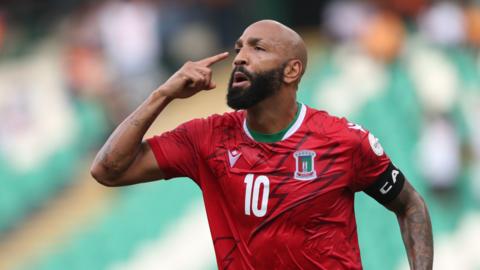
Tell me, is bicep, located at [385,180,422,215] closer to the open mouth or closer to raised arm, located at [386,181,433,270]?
raised arm, located at [386,181,433,270]

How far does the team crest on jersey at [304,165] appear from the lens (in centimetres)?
481

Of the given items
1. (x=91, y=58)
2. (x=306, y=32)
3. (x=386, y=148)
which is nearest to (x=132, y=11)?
(x=91, y=58)

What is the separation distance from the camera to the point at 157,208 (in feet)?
34.9

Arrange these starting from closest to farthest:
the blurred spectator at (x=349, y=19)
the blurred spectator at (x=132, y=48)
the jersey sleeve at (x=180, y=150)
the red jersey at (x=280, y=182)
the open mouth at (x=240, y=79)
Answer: the red jersey at (x=280, y=182), the open mouth at (x=240, y=79), the jersey sleeve at (x=180, y=150), the blurred spectator at (x=132, y=48), the blurred spectator at (x=349, y=19)

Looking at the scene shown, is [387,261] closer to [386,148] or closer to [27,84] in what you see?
[386,148]

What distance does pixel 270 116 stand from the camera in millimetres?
4930

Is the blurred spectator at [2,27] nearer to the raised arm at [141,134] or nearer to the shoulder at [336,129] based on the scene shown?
the raised arm at [141,134]

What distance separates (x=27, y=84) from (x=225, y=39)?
214 centimetres

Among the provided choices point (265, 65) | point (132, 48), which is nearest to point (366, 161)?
point (265, 65)

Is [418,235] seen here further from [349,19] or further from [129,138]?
[349,19]

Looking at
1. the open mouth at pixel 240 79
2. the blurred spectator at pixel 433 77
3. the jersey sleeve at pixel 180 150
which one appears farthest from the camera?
the blurred spectator at pixel 433 77

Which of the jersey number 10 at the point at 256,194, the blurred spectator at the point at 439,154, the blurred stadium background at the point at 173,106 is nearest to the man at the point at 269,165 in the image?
the jersey number 10 at the point at 256,194

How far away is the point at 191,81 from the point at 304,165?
64 centimetres

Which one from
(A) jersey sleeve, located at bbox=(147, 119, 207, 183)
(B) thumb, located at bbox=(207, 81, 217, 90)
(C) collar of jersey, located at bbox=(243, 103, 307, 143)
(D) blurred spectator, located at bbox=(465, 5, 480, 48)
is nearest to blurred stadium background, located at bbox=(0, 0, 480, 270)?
(D) blurred spectator, located at bbox=(465, 5, 480, 48)
